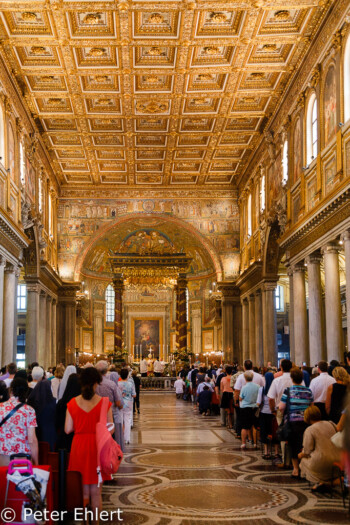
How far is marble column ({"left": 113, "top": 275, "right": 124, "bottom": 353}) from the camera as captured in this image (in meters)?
35.5

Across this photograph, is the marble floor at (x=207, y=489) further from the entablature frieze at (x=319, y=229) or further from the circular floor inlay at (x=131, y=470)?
the entablature frieze at (x=319, y=229)

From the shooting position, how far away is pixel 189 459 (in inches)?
436

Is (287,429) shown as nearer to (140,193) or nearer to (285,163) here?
(285,163)

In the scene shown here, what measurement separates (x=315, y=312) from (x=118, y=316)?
17893mm

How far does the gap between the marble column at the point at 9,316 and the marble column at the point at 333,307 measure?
10.2 meters

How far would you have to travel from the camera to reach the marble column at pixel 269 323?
2717cm

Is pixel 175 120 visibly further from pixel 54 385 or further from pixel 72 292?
pixel 54 385

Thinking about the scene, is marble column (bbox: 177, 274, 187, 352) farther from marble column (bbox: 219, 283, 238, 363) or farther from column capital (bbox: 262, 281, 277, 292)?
column capital (bbox: 262, 281, 277, 292)

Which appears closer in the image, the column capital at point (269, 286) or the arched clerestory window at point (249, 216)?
the column capital at point (269, 286)

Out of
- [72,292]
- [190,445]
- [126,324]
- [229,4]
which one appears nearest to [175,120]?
[229,4]

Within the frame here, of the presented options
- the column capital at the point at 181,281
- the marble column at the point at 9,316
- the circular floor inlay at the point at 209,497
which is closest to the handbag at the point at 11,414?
the circular floor inlay at the point at 209,497

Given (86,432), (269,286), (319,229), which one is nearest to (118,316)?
(269,286)

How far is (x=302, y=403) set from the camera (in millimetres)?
9109

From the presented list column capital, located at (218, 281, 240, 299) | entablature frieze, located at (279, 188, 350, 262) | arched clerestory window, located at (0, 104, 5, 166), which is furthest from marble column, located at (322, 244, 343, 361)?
column capital, located at (218, 281, 240, 299)
